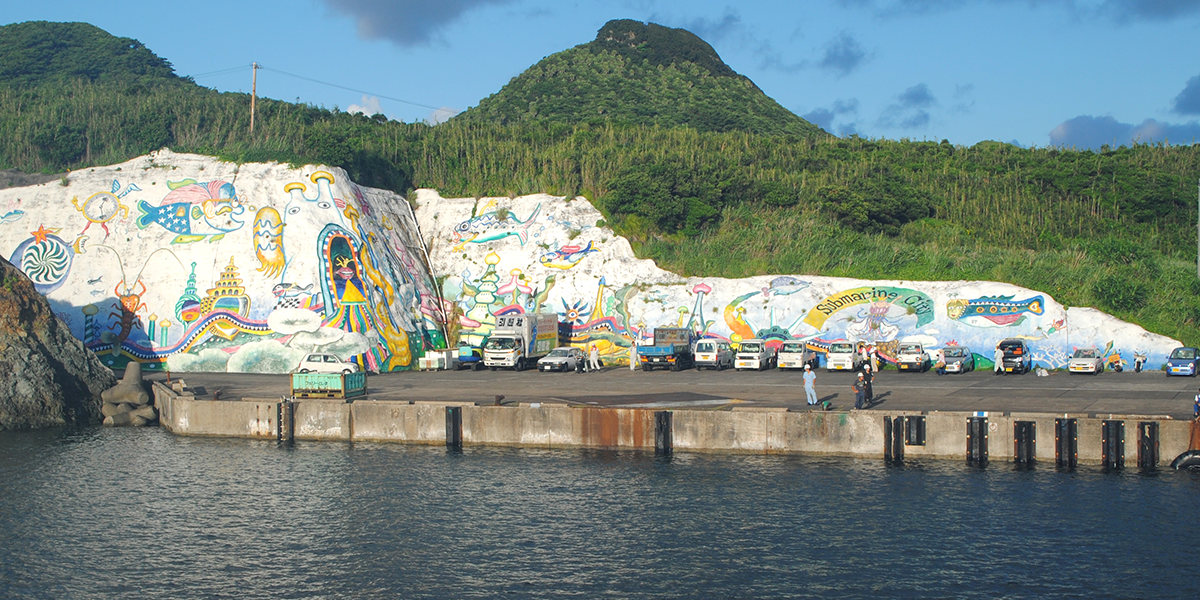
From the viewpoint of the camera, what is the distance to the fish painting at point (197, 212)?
5238 centimetres

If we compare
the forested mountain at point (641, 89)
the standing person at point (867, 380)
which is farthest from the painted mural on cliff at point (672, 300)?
the forested mountain at point (641, 89)

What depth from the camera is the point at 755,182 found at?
2675 inches

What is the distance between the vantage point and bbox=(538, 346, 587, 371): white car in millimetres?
49438

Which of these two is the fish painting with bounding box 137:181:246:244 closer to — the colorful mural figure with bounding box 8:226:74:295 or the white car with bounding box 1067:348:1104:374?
the colorful mural figure with bounding box 8:226:74:295

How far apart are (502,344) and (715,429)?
23131mm

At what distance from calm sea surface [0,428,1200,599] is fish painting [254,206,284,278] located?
22.0m

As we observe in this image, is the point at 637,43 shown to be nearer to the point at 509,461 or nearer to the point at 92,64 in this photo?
the point at 92,64

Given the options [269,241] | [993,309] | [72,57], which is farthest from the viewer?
[72,57]

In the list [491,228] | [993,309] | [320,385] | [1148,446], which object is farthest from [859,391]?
[491,228]

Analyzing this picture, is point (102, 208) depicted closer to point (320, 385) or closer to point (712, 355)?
point (320, 385)

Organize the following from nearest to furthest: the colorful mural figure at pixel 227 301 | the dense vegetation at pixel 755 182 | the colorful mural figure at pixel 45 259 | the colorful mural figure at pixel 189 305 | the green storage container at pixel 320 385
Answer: the green storage container at pixel 320 385
the colorful mural figure at pixel 227 301
the colorful mural figure at pixel 189 305
the colorful mural figure at pixel 45 259
the dense vegetation at pixel 755 182

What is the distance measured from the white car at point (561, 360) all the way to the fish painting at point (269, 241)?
15.2 meters


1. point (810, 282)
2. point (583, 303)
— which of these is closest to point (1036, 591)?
point (810, 282)

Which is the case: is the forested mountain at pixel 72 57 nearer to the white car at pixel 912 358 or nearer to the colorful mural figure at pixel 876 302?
the colorful mural figure at pixel 876 302
